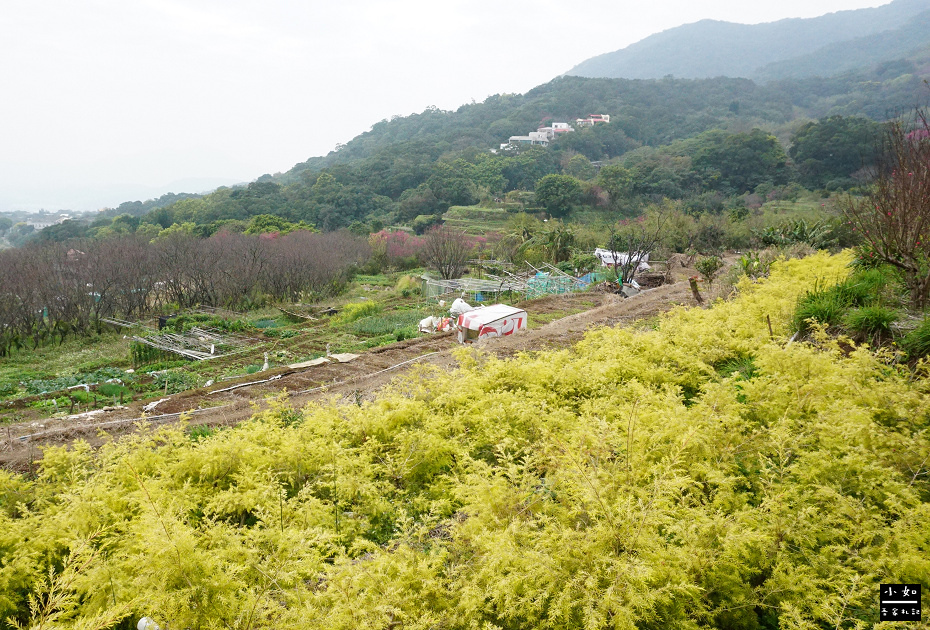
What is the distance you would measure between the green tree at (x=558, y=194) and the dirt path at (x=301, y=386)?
3273 cm

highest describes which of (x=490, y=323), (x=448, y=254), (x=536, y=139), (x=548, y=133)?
(x=548, y=133)

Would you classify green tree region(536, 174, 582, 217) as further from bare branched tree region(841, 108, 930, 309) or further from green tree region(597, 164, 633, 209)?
bare branched tree region(841, 108, 930, 309)


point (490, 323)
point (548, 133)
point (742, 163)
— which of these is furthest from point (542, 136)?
point (490, 323)

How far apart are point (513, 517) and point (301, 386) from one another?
8.82m

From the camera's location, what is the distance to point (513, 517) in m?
3.48

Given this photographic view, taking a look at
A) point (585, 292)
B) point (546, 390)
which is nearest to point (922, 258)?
point (546, 390)

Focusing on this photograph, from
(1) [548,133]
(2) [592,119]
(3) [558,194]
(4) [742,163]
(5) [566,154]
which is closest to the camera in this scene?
(3) [558,194]

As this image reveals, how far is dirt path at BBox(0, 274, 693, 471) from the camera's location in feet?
26.5

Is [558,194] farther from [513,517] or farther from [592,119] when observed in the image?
[592,119]

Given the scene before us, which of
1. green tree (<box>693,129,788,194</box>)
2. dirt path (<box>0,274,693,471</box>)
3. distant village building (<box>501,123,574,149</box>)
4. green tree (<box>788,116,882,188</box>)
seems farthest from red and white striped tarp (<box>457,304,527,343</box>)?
distant village building (<box>501,123,574,149</box>)

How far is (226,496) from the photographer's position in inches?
162

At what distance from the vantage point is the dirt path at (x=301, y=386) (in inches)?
318

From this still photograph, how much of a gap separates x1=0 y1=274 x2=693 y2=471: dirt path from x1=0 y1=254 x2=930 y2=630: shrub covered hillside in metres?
1.77

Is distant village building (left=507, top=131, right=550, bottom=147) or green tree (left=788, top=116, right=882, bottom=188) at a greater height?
distant village building (left=507, top=131, right=550, bottom=147)
